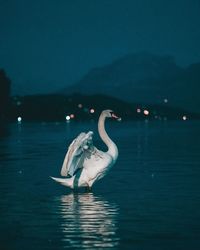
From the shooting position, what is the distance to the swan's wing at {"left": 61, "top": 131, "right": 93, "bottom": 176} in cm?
1783

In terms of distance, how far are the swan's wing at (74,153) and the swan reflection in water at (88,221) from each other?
0.79 m

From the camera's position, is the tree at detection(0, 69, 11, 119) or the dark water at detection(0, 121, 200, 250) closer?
the dark water at detection(0, 121, 200, 250)

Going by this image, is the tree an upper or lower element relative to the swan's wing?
upper

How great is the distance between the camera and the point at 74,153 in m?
18.0

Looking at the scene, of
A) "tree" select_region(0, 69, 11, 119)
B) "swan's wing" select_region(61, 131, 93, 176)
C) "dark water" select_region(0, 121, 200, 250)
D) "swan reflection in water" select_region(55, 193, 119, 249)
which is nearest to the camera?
"swan reflection in water" select_region(55, 193, 119, 249)

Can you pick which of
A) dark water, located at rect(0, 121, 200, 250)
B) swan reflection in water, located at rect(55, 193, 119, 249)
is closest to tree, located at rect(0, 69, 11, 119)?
dark water, located at rect(0, 121, 200, 250)

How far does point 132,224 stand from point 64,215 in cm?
189

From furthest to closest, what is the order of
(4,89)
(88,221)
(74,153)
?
(4,89) → (74,153) → (88,221)

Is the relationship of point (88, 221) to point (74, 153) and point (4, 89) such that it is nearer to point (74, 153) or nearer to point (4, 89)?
point (74, 153)

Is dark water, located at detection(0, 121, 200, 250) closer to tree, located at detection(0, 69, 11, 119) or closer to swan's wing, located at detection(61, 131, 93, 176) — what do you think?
swan's wing, located at detection(61, 131, 93, 176)

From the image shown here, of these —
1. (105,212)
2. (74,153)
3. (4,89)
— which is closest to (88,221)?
(105,212)

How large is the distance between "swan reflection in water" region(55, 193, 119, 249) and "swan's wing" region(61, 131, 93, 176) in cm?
79

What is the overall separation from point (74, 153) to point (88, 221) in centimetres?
325

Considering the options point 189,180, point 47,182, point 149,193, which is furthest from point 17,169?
point 149,193
